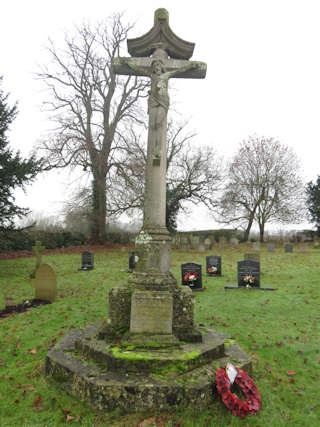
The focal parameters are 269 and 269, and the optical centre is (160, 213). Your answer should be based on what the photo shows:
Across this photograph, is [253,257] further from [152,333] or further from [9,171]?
[9,171]

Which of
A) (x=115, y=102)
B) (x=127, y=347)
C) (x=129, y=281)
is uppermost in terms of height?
(x=115, y=102)

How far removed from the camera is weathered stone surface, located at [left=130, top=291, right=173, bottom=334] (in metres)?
3.73

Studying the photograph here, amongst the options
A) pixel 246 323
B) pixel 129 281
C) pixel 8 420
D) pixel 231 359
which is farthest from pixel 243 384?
pixel 246 323

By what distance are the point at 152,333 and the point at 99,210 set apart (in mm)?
19916

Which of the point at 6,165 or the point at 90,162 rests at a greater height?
the point at 90,162

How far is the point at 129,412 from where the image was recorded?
9.54 ft

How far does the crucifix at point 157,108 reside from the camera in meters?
4.21

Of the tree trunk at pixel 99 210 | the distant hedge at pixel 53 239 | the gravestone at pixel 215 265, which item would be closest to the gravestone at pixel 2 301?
the gravestone at pixel 215 265

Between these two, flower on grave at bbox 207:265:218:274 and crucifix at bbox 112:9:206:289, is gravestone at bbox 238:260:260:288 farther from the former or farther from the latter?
crucifix at bbox 112:9:206:289

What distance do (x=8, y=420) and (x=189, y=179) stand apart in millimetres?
24269

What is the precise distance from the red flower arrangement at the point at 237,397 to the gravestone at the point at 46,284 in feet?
20.6

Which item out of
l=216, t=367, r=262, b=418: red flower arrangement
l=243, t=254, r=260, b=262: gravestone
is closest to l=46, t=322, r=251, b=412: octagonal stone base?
l=216, t=367, r=262, b=418: red flower arrangement

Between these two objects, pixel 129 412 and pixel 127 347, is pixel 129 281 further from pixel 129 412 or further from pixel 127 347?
pixel 129 412

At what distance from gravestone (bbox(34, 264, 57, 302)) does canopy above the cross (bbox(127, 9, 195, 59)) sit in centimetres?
636
